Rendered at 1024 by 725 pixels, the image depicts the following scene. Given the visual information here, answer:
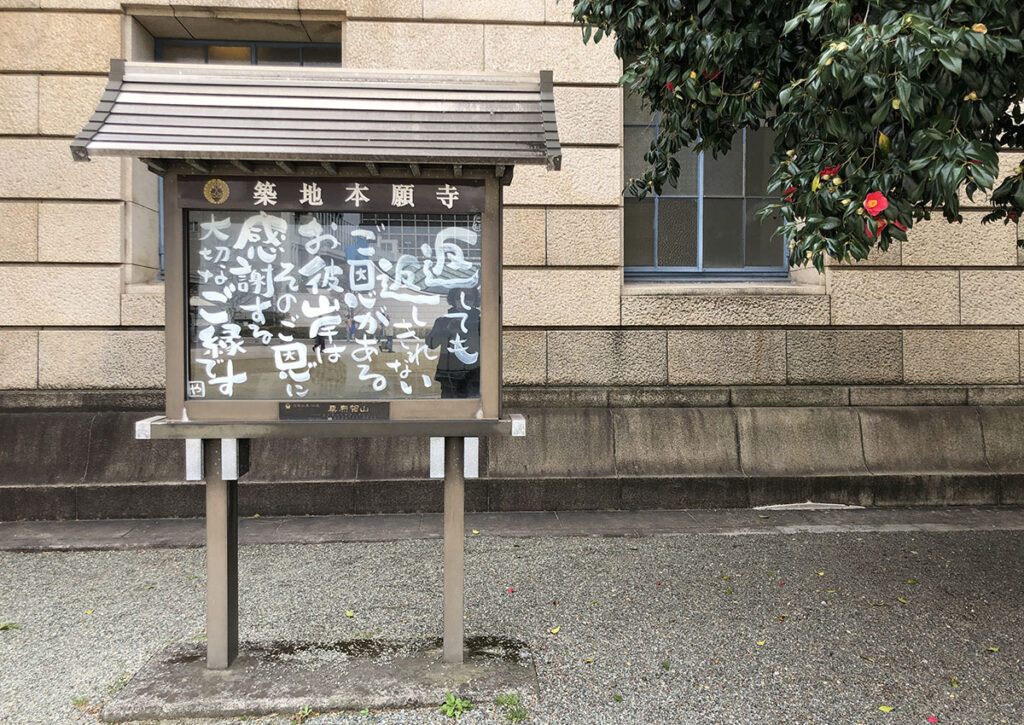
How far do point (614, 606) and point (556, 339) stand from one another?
139 inches

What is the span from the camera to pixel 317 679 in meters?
3.45

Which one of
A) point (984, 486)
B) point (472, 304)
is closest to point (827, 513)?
point (984, 486)

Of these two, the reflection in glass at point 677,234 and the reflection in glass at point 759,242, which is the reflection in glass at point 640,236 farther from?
the reflection in glass at point 759,242

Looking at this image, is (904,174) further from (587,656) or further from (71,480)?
(71,480)

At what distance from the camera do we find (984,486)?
7000mm

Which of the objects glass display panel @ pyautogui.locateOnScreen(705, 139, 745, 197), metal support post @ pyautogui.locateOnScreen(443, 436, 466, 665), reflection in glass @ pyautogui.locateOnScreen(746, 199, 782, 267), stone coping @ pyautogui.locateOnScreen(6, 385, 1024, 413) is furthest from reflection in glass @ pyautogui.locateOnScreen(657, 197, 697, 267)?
metal support post @ pyautogui.locateOnScreen(443, 436, 466, 665)

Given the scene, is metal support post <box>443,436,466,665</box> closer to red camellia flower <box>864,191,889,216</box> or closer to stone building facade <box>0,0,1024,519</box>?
red camellia flower <box>864,191,889,216</box>

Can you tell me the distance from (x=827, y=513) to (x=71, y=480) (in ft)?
26.5

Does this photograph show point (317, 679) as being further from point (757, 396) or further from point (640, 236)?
point (640, 236)

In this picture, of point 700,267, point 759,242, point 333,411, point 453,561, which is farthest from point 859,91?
point 759,242

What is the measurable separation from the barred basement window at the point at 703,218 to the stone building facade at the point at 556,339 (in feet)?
1.42

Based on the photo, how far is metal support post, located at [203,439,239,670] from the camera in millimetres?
3506

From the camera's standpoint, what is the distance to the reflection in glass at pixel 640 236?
7895mm

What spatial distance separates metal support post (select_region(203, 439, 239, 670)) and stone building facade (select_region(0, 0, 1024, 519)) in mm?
3149
